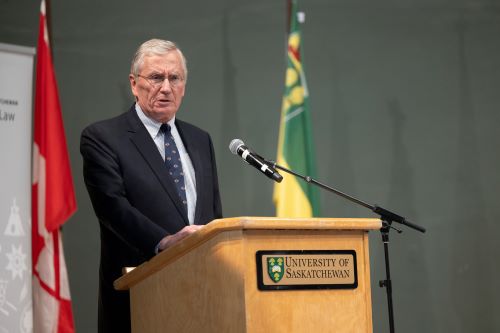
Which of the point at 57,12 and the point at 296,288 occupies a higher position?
the point at 57,12

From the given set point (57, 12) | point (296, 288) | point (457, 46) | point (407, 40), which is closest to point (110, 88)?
point (57, 12)

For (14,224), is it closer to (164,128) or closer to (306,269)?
(164,128)

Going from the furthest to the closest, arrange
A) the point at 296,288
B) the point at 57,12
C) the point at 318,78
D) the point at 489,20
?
the point at 489,20 < the point at 318,78 < the point at 57,12 < the point at 296,288

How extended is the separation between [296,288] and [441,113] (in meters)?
4.38

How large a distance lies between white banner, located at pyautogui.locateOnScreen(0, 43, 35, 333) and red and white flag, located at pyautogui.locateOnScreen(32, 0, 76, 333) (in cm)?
25

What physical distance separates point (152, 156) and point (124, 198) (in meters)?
0.23

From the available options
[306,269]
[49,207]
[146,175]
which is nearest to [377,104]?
[49,207]

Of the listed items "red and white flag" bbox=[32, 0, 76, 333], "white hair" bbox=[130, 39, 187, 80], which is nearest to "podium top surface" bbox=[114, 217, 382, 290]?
"white hair" bbox=[130, 39, 187, 80]

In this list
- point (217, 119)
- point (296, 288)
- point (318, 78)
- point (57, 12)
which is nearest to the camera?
point (296, 288)

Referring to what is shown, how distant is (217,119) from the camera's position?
18.0 feet

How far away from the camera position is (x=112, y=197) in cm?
260

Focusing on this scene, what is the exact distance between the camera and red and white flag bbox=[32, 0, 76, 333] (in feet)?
12.9

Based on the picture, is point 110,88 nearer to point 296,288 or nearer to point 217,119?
point 217,119

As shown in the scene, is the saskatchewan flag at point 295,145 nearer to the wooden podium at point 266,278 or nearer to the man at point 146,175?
the man at point 146,175
